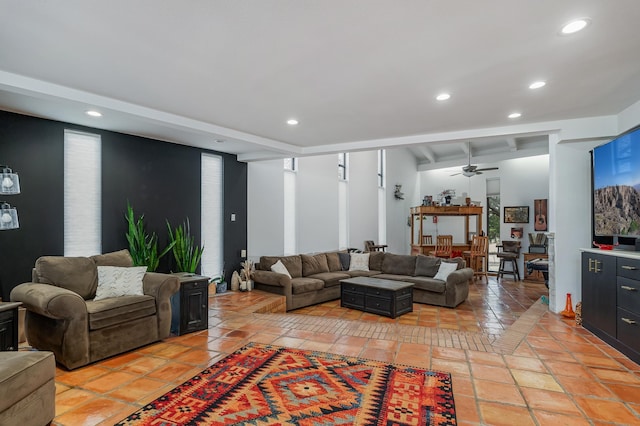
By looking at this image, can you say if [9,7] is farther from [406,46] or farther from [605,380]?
[605,380]

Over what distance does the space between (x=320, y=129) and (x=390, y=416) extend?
3.67 metres

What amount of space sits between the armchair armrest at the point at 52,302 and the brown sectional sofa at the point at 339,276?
310 centimetres

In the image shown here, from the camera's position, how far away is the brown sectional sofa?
5.76 metres

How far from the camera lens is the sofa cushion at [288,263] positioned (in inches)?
248

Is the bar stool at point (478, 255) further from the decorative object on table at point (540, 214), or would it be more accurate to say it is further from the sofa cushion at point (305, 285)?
the sofa cushion at point (305, 285)

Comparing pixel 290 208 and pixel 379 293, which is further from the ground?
pixel 290 208

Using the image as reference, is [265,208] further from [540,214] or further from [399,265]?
[540,214]

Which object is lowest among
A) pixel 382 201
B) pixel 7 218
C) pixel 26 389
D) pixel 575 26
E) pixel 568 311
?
pixel 568 311

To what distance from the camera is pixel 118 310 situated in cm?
328

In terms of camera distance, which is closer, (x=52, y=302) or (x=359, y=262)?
(x=52, y=302)

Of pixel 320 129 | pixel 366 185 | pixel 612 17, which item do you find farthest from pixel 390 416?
pixel 366 185

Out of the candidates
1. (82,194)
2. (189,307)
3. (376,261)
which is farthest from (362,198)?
(82,194)

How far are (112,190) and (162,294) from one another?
2.02 metres

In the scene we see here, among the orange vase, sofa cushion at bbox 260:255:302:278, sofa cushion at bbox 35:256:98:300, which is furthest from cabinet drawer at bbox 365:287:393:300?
sofa cushion at bbox 35:256:98:300
